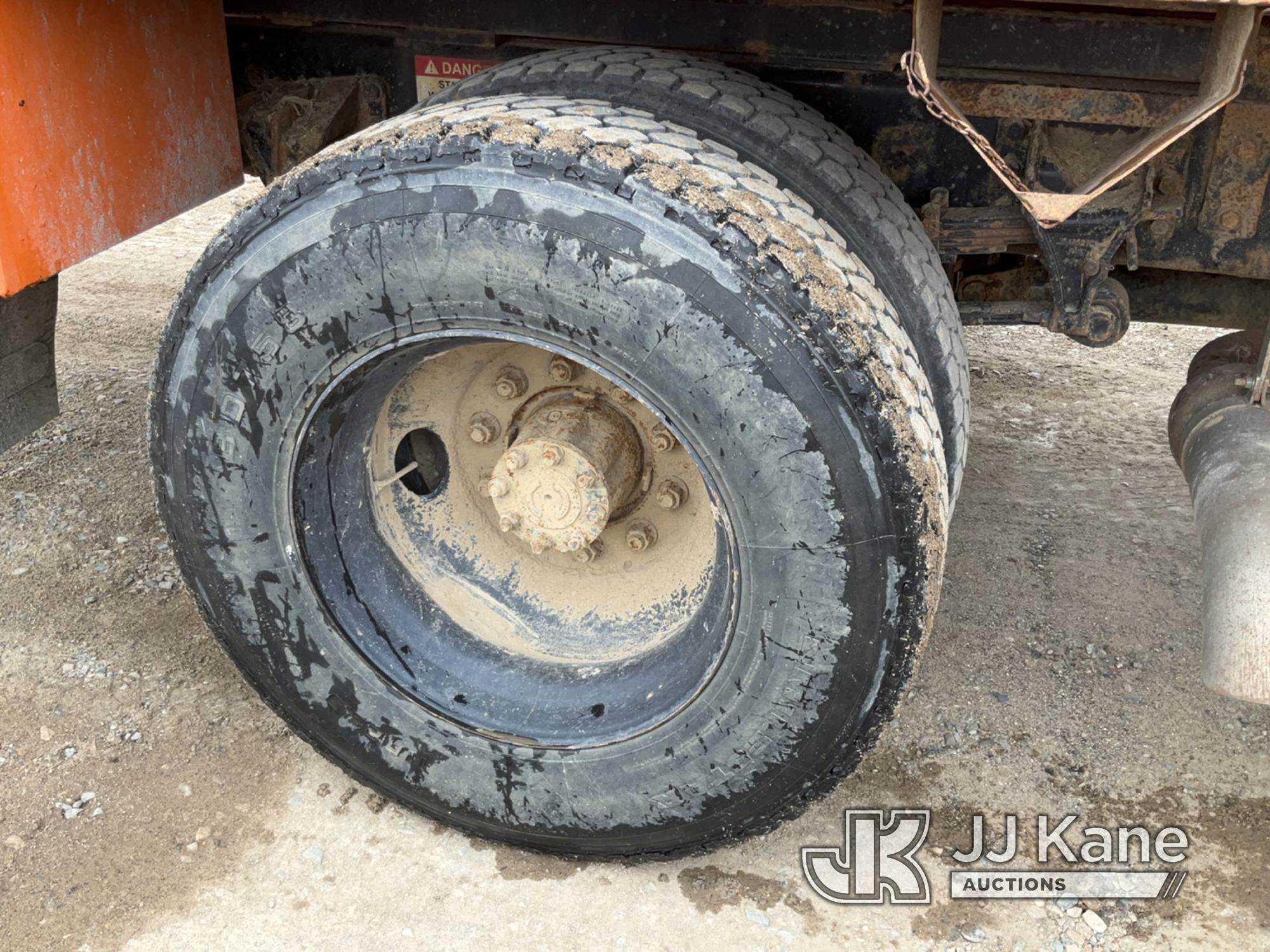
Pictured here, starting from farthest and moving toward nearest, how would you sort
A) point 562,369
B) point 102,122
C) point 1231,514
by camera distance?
point 562,369
point 102,122
point 1231,514

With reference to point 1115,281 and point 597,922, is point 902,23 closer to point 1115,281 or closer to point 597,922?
point 1115,281

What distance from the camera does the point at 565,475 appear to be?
2.15m

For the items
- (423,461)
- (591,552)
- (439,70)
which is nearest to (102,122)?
(439,70)

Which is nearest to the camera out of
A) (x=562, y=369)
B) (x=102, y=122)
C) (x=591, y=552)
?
(x=102, y=122)

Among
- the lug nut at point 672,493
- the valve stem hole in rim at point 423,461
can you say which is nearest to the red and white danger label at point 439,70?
the valve stem hole in rim at point 423,461

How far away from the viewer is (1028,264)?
264 centimetres

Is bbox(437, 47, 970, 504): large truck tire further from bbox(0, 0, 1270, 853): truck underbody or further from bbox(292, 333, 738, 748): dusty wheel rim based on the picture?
bbox(292, 333, 738, 748): dusty wheel rim

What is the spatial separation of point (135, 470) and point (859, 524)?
2671 mm

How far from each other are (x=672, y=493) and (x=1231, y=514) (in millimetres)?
959

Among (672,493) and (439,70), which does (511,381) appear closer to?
(672,493)

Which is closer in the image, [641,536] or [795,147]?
[795,147]

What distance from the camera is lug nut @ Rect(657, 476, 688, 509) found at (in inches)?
89.0

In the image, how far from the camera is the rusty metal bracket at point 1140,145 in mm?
1454

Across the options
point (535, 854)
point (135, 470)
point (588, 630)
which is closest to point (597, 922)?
point (535, 854)
